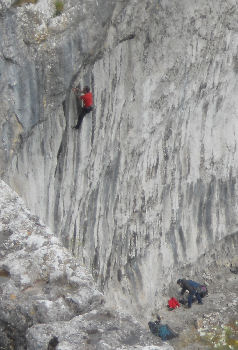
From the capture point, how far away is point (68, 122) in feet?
47.5

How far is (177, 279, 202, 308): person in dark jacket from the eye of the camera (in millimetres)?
19750

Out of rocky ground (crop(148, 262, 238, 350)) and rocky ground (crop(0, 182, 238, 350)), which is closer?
rocky ground (crop(0, 182, 238, 350))

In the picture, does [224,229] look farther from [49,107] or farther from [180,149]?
[49,107]

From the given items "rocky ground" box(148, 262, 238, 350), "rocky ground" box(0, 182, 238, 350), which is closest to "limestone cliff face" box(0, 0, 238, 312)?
"rocky ground" box(148, 262, 238, 350)

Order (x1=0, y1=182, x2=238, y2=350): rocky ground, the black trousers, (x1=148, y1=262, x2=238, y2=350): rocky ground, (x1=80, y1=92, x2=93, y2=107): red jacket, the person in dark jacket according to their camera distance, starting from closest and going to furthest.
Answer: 1. (x1=0, y1=182, x2=238, y2=350): rocky ground
2. (x1=80, y1=92, x2=93, y2=107): red jacket
3. the black trousers
4. (x1=148, y1=262, x2=238, y2=350): rocky ground
5. the person in dark jacket

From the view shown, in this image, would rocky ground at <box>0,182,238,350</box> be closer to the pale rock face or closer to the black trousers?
the pale rock face

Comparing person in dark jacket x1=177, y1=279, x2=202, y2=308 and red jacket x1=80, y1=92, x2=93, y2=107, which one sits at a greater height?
red jacket x1=80, y1=92, x2=93, y2=107

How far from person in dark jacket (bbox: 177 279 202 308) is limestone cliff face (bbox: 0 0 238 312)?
44cm

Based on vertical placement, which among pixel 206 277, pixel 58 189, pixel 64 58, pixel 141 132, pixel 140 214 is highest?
pixel 64 58

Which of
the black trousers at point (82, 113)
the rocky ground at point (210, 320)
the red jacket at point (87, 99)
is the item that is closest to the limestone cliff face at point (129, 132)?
the black trousers at point (82, 113)

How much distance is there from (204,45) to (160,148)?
313cm

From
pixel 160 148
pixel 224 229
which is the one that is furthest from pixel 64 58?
pixel 224 229


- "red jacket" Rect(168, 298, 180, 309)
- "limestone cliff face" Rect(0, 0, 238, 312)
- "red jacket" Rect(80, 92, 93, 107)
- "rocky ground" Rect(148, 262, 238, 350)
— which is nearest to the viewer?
"limestone cliff face" Rect(0, 0, 238, 312)

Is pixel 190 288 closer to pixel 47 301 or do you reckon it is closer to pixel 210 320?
pixel 210 320
